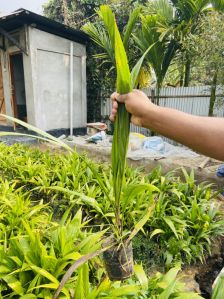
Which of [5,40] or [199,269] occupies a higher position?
[5,40]

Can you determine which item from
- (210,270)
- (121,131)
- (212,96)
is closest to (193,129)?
(121,131)

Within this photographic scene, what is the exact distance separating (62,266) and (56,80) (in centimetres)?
739

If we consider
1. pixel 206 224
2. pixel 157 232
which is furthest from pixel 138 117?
pixel 206 224

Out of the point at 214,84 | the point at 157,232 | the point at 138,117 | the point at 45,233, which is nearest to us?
the point at 138,117

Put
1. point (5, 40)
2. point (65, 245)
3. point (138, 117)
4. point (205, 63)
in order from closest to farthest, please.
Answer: point (138, 117) < point (65, 245) < point (205, 63) < point (5, 40)

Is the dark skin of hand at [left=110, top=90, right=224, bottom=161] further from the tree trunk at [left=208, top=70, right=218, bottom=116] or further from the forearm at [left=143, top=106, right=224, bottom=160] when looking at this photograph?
the tree trunk at [left=208, top=70, right=218, bottom=116]

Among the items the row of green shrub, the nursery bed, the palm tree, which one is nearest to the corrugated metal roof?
the palm tree

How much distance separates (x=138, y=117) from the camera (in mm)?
1073

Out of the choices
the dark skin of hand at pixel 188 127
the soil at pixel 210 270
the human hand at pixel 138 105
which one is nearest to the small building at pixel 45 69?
the soil at pixel 210 270

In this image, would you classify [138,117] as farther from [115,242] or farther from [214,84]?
[214,84]

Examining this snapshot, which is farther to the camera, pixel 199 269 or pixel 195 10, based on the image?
pixel 195 10

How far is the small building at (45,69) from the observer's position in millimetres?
7461

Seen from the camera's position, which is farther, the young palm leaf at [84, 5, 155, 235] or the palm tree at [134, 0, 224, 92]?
the palm tree at [134, 0, 224, 92]

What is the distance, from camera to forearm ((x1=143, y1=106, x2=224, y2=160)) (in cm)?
81
